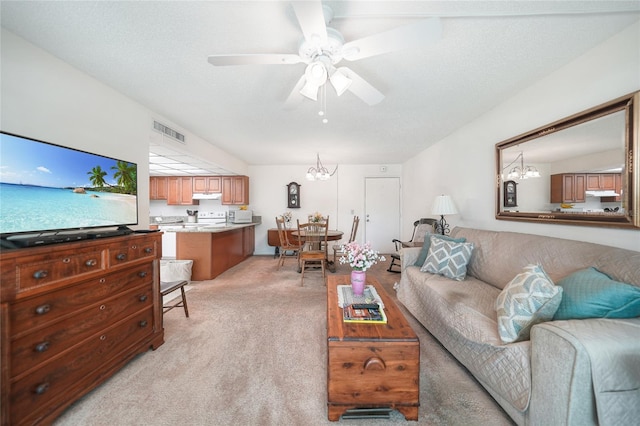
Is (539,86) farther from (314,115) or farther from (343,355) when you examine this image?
(343,355)

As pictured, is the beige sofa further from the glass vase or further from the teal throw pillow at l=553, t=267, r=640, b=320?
the glass vase

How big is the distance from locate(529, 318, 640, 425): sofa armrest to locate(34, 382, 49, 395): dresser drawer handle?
255cm

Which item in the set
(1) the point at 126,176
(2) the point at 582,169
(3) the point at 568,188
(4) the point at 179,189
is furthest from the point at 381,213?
(1) the point at 126,176

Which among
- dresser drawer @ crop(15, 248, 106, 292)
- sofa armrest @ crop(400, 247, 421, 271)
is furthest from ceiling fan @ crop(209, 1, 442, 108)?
sofa armrest @ crop(400, 247, 421, 271)

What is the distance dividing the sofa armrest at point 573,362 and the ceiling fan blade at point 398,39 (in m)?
1.53

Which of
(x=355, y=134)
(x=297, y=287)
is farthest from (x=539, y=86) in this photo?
(x=297, y=287)

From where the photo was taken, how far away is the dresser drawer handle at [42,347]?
4.00 ft

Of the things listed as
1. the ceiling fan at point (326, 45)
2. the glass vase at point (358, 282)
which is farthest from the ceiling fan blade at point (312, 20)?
the glass vase at point (358, 282)

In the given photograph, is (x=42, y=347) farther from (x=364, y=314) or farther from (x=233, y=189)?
(x=233, y=189)

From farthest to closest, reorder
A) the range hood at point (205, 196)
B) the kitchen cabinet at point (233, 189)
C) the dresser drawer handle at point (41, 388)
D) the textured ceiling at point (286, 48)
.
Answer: the kitchen cabinet at point (233, 189) < the range hood at point (205, 196) < the textured ceiling at point (286, 48) < the dresser drawer handle at point (41, 388)

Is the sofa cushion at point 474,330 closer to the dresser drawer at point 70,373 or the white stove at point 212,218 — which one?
the dresser drawer at point 70,373

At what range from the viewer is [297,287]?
11.4 feet

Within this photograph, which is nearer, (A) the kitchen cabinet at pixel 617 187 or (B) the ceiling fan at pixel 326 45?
(B) the ceiling fan at pixel 326 45

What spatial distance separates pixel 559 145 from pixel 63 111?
4.05m
